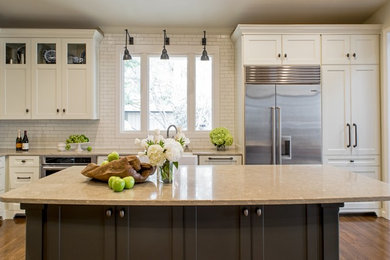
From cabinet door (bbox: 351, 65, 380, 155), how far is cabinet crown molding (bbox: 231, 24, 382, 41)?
1.68ft

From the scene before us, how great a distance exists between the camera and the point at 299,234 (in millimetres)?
1770

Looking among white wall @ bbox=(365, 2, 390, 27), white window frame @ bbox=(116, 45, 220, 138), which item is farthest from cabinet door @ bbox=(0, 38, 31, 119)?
white wall @ bbox=(365, 2, 390, 27)

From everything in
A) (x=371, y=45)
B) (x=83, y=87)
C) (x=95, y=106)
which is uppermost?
(x=371, y=45)

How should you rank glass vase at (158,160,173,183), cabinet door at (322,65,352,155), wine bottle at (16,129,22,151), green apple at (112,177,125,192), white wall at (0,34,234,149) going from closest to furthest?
green apple at (112,177,125,192)
glass vase at (158,160,173,183)
cabinet door at (322,65,352,155)
wine bottle at (16,129,22,151)
white wall at (0,34,234,149)

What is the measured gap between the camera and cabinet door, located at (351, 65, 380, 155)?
12.9ft

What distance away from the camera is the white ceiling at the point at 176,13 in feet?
12.4

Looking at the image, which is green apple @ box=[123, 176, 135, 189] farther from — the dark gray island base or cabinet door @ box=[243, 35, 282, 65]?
cabinet door @ box=[243, 35, 282, 65]

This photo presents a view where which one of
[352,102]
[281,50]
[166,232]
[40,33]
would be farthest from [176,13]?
[166,232]

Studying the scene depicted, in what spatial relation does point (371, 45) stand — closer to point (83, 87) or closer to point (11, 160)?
point (83, 87)

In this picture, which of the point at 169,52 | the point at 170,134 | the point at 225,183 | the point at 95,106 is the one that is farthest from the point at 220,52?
the point at 225,183

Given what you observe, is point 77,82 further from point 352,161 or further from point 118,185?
point 352,161

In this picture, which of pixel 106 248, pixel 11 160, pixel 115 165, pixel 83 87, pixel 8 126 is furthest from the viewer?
pixel 8 126

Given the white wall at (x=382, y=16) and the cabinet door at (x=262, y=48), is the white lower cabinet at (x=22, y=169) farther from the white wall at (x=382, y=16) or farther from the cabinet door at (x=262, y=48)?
the white wall at (x=382, y=16)

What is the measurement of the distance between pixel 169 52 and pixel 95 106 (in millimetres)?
1440
